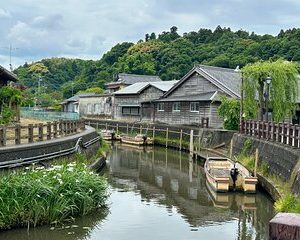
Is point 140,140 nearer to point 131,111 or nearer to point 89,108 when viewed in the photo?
point 131,111

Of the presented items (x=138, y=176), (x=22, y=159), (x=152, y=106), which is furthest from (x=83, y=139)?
(x=152, y=106)

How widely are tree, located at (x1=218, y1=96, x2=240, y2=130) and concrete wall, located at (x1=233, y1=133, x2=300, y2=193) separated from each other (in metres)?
7.52

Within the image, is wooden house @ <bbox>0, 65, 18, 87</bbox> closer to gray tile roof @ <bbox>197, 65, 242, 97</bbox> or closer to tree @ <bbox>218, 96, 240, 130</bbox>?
tree @ <bbox>218, 96, 240, 130</bbox>

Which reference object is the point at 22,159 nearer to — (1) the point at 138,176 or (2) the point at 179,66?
(1) the point at 138,176

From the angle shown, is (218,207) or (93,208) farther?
(218,207)

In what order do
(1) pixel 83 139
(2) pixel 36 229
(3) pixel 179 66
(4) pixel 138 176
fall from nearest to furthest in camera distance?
(2) pixel 36 229 < (1) pixel 83 139 < (4) pixel 138 176 < (3) pixel 179 66

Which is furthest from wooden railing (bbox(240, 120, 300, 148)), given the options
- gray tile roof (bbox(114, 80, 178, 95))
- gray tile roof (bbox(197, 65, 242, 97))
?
gray tile roof (bbox(114, 80, 178, 95))

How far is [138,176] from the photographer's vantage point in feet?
77.5

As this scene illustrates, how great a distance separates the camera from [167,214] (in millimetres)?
14828

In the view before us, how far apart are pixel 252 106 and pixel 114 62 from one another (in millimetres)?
71807

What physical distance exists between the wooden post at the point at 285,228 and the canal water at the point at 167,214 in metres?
9.41

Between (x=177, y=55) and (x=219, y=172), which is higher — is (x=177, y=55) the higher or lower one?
the higher one

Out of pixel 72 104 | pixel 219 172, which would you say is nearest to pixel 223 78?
pixel 219 172

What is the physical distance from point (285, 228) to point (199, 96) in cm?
3541
